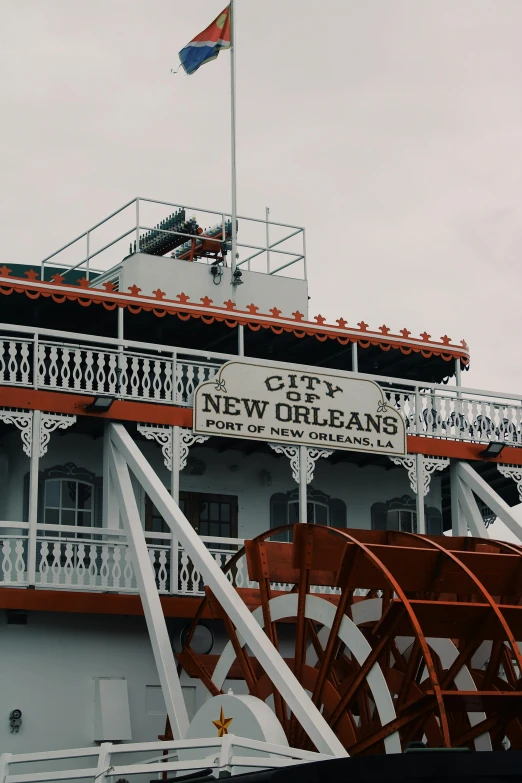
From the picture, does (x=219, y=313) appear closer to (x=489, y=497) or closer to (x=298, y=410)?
(x=298, y=410)

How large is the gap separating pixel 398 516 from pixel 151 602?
17.0 feet

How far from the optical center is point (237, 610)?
12.6m

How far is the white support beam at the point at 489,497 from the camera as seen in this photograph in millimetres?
16250

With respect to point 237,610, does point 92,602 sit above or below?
above

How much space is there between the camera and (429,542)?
13.4 meters

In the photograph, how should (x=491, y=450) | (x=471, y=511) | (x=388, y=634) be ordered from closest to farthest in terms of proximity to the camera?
(x=388, y=634) → (x=471, y=511) → (x=491, y=450)

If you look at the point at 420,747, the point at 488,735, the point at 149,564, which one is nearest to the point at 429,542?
the point at 488,735

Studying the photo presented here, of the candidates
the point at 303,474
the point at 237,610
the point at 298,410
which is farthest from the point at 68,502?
the point at 237,610

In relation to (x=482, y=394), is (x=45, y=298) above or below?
above

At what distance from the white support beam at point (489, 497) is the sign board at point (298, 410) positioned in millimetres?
1116

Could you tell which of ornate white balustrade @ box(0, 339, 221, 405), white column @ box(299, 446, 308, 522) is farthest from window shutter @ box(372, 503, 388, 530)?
ornate white balustrade @ box(0, 339, 221, 405)

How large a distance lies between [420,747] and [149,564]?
517 cm

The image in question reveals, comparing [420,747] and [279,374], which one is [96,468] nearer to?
[279,374]

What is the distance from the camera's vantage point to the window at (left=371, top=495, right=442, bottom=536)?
17.7 m
